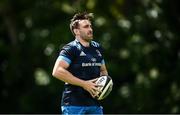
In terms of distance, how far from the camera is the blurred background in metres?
20.8

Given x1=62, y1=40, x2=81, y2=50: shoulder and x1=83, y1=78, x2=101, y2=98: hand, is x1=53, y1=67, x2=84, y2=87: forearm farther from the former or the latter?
x1=62, y1=40, x2=81, y2=50: shoulder

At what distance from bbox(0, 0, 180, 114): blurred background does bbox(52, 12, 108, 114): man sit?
11171 millimetres

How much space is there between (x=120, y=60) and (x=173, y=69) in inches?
86.7

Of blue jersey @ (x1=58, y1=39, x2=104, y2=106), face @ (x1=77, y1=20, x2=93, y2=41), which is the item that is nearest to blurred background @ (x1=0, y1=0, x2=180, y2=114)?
face @ (x1=77, y1=20, x2=93, y2=41)

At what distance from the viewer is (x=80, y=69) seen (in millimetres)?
8789

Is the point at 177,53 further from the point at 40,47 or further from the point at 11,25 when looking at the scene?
the point at 11,25

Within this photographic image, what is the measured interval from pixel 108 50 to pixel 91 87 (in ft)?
45.3

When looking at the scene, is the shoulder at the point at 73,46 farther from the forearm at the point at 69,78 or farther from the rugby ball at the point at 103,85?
the rugby ball at the point at 103,85

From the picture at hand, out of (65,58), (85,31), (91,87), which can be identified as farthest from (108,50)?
(91,87)

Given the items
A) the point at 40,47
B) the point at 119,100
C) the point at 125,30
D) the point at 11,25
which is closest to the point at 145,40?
the point at 125,30

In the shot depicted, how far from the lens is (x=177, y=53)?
20.8m

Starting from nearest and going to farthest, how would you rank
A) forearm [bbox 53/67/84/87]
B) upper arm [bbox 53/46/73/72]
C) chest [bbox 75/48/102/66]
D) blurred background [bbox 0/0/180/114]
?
forearm [bbox 53/67/84/87] → upper arm [bbox 53/46/73/72] → chest [bbox 75/48/102/66] → blurred background [bbox 0/0/180/114]

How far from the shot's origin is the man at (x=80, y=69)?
871 centimetres

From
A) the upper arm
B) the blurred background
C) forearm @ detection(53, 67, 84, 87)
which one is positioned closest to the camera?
forearm @ detection(53, 67, 84, 87)
